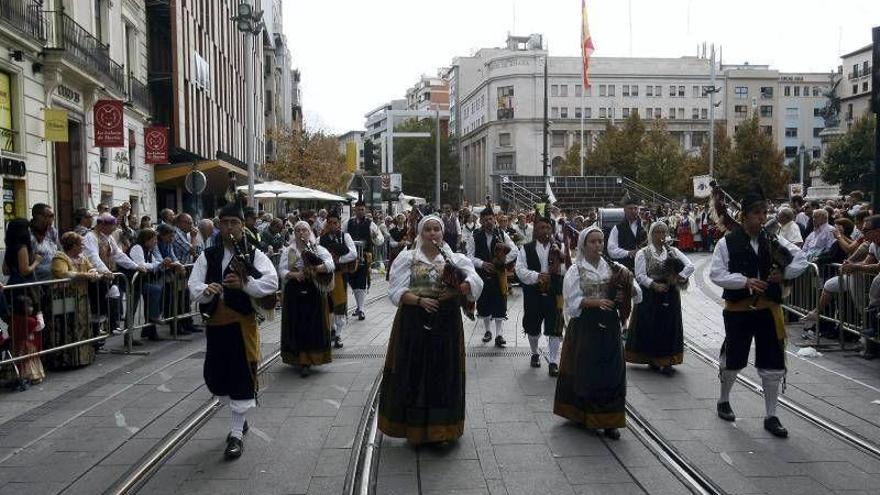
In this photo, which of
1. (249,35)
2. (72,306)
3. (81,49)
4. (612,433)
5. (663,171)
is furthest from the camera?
(663,171)

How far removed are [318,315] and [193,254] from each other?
5.11 metres

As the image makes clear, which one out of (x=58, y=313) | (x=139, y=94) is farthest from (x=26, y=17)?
(x=58, y=313)

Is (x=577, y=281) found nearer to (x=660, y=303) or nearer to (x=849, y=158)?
(x=660, y=303)

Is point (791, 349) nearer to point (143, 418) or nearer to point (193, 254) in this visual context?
point (143, 418)

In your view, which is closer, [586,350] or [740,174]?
[586,350]

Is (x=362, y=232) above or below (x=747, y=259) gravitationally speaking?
above

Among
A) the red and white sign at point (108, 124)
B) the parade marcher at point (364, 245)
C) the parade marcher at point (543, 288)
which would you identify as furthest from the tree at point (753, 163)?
the parade marcher at point (543, 288)

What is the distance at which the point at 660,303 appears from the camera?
32.0 ft

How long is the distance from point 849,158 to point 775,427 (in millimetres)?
53100

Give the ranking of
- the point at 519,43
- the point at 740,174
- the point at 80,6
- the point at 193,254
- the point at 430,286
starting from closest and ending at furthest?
the point at 430,286
the point at 193,254
the point at 80,6
the point at 740,174
the point at 519,43

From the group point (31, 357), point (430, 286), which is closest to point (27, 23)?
point (31, 357)

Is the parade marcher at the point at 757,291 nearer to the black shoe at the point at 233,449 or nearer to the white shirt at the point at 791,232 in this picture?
the black shoe at the point at 233,449

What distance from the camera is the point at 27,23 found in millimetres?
18047

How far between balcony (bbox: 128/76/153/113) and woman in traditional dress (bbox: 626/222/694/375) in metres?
21.2
